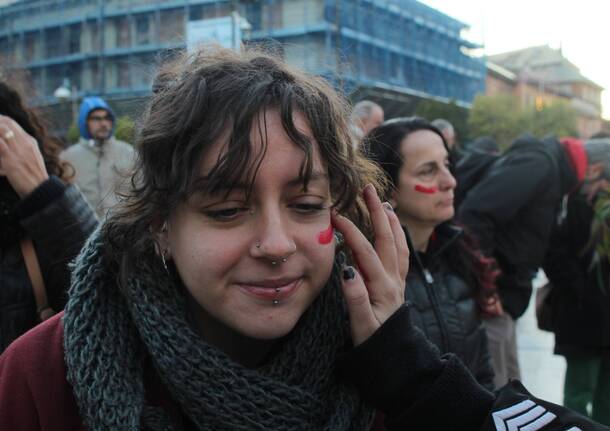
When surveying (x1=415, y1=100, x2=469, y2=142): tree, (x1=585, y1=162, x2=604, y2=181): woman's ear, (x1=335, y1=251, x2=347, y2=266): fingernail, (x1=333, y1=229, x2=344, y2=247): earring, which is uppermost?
(x1=415, y1=100, x2=469, y2=142): tree

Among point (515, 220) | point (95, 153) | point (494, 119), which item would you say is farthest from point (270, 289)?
point (494, 119)

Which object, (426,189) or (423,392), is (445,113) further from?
(423,392)

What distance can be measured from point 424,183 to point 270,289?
1601 millimetres

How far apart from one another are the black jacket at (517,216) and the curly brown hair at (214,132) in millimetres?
2453

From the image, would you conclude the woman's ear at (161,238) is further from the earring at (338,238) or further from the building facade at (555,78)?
the building facade at (555,78)

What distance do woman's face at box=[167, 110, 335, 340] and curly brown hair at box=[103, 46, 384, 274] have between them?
24 millimetres

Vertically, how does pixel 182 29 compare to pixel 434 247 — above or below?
above

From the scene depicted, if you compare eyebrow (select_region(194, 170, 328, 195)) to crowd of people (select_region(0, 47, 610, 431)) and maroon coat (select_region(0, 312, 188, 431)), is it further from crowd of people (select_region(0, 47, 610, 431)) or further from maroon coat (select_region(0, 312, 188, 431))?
maroon coat (select_region(0, 312, 188, 431))

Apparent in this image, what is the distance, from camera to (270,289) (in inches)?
52.0

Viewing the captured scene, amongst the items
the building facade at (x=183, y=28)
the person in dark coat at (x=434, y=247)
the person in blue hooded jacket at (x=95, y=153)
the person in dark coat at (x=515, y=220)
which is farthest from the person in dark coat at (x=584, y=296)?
the building facade at (x=183, y=28)

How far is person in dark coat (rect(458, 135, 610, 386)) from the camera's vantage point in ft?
12.3

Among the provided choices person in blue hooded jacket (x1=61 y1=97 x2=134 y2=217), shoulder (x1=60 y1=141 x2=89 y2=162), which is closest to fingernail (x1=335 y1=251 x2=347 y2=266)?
person in blue hooded jacket (x1=61 y1=97 x2=134 y2=217)

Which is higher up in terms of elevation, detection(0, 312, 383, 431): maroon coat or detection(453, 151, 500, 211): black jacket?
detection(453, 151, 500, 211): black jacket

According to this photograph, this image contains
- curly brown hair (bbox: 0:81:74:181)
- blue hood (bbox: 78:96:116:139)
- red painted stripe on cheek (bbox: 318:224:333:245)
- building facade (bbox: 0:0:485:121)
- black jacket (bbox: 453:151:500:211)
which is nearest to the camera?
red painted stripe on cheek (bbox: 318:224:333:245)
